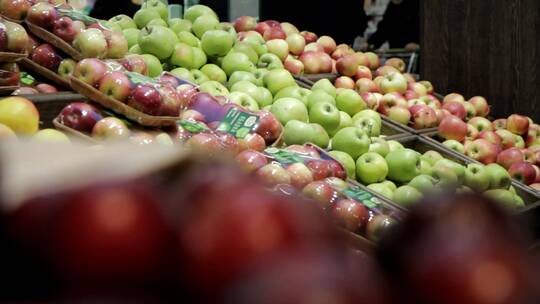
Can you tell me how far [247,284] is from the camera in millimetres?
306

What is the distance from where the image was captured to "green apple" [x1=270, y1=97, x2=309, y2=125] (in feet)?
9.61

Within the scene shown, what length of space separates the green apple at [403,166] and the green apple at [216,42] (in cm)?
113

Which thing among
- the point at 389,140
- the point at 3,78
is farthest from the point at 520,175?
the point at 3,78

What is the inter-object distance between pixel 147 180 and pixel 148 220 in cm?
3

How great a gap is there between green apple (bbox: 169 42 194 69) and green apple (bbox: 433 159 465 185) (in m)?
1.27

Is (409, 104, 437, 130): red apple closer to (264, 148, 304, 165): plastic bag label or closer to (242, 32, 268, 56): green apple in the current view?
(242, 32, 268, 56): green apple

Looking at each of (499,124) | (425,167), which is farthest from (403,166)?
(499,124)

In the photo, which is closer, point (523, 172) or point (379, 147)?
point (379, 147)

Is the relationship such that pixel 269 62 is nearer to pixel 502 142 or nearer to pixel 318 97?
pixel 318 97

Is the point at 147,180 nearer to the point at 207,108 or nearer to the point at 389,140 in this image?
the point at 207,108

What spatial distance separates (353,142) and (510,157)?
971mm

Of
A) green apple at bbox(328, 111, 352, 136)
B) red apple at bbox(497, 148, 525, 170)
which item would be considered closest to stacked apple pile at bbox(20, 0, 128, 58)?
green apple at bbox(328, 111, 352, 136)

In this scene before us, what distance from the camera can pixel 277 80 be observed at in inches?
129

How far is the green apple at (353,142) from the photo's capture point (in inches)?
109
